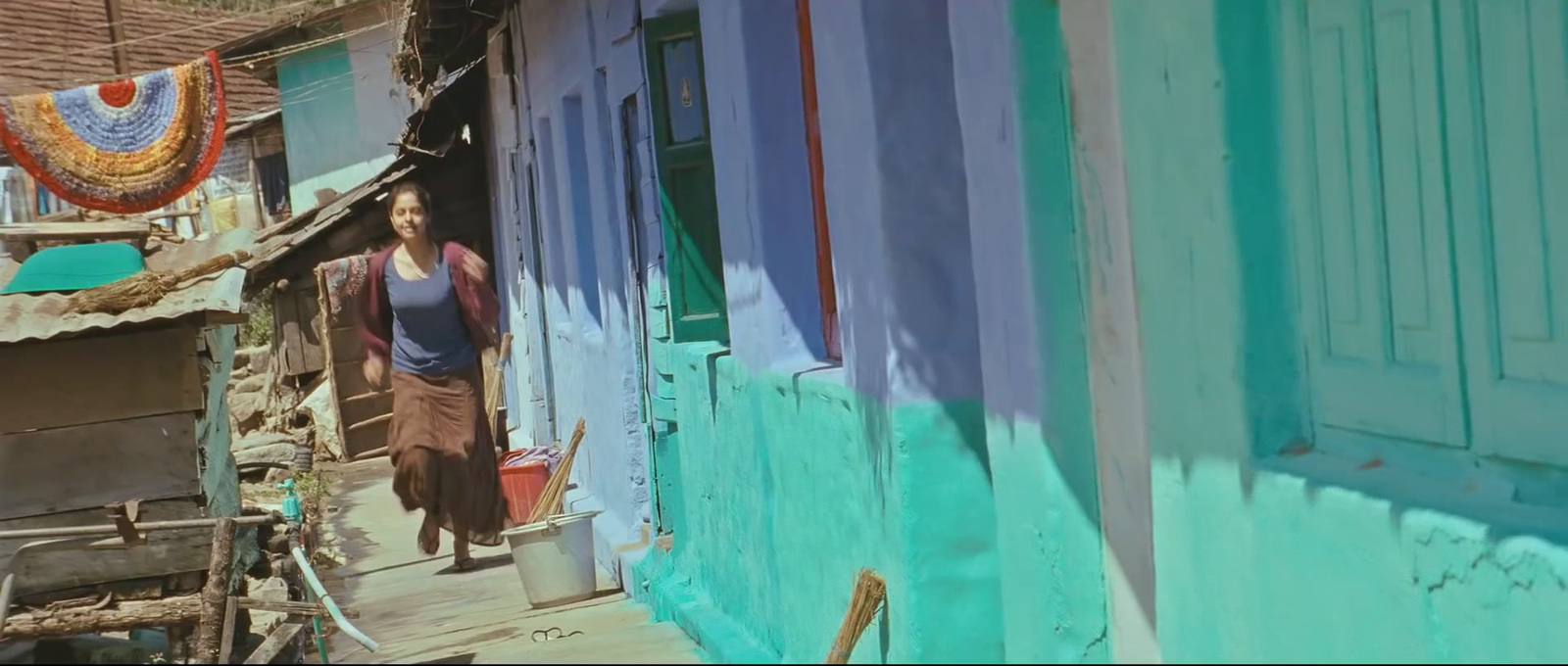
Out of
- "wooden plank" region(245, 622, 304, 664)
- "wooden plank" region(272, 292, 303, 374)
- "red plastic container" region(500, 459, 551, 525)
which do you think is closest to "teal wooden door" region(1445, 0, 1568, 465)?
"wooden plank" region(245, 622, 304, 664)

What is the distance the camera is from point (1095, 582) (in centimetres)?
359

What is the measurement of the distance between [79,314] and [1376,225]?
5.70 meters

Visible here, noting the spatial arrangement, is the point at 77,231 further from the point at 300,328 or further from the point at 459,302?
the point at 459,302

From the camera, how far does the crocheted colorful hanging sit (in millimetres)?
14773

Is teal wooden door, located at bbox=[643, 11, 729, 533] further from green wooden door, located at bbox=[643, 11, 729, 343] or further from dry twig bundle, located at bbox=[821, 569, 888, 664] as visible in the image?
dry twig bundle, located at bbox=[821, 569, 888, 664]

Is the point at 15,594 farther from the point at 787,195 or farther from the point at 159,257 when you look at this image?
the point at 787,195

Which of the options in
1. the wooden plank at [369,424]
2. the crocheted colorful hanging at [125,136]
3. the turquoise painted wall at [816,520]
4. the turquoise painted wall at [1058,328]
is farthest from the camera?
the wooden plank at [369,424]

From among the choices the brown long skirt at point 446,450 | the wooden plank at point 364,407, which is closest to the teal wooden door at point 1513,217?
the brown long skirt at point 446,450

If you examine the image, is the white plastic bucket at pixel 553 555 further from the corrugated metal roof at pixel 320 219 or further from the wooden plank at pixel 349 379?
the wooden plank at pixel 349 379

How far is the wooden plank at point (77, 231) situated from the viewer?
14.1 meters

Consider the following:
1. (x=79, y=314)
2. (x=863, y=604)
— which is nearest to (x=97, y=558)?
(x=79, y=314)

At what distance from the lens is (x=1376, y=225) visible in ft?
9.09

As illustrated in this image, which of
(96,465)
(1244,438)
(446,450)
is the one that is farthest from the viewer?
(446,450)

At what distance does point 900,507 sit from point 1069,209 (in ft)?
3.22
